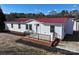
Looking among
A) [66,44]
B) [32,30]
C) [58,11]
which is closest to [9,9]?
[32,30]

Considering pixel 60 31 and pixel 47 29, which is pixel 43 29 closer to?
pixel 47 29

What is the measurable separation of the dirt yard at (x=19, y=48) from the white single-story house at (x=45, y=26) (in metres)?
0.15

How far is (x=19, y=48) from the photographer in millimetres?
4465

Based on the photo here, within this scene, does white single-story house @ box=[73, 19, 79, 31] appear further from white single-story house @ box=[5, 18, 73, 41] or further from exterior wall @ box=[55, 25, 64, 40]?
exterior wall @ box=[55, 25, 64, 40]

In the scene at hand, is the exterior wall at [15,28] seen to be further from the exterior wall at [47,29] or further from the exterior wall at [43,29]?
the exterior wall at [47,29]

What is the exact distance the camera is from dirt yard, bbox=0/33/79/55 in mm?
4434

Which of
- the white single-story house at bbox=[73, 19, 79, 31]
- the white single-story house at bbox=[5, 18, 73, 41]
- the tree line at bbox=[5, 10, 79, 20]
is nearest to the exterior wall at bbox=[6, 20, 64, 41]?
the white single-story house at bbox=[5, 18, 73, 41]

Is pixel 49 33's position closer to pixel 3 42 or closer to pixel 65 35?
pixel 65 35

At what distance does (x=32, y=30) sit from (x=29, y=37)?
121mm

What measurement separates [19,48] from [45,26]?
53 cm

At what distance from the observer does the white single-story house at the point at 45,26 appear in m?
4.42
